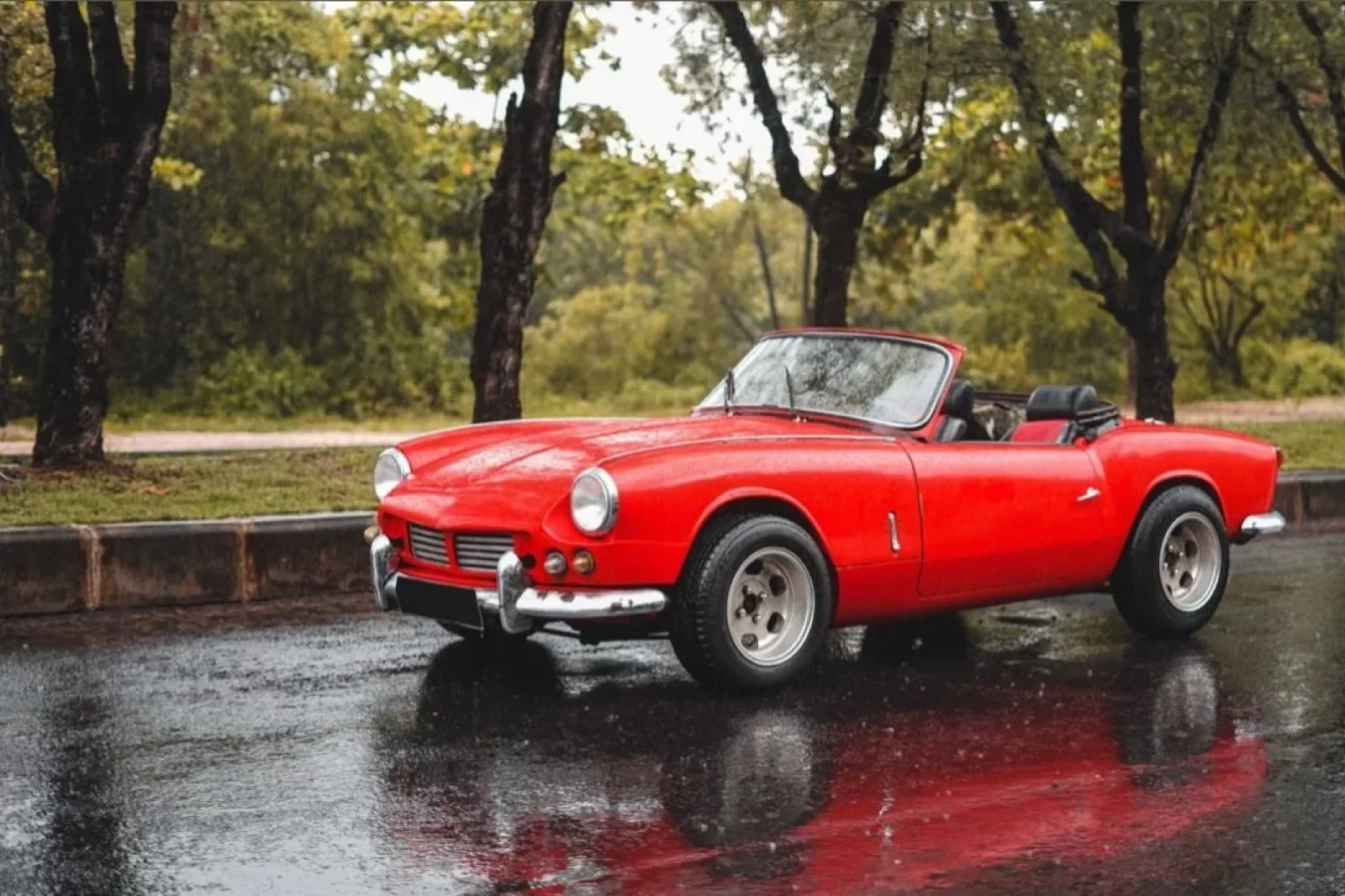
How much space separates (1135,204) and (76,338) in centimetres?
947

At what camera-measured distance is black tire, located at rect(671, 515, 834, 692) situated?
246 inches

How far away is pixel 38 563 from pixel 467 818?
4.55 metres

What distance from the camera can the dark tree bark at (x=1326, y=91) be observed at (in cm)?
1645

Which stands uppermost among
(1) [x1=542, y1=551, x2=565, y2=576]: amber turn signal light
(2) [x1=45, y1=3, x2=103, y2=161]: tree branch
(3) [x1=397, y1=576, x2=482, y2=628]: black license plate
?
(2) [x1=45, y1=3, x2=103, y2=161]: tree branch

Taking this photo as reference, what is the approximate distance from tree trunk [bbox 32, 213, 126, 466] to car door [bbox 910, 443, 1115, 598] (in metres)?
6.49

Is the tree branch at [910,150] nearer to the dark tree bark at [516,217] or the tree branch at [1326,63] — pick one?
the tree branch at [1326,63]

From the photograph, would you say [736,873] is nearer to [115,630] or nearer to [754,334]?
[115,630]

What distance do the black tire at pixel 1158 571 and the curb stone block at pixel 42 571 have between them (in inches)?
193

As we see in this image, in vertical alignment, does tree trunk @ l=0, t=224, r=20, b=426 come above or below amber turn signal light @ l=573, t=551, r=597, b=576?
above

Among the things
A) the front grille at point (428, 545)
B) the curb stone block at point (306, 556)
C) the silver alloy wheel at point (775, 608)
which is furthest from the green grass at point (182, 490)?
the silver alloy wheel at point (775, 608)

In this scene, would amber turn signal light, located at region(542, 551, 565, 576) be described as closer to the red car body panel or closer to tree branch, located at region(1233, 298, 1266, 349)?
the red car body panel

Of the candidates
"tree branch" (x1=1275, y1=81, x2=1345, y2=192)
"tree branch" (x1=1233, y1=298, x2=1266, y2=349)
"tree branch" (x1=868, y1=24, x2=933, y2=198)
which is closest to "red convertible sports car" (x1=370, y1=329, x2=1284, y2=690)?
"tree branch" (x1=868, y1=24, x2=933, y2=198)

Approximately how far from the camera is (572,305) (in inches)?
2137

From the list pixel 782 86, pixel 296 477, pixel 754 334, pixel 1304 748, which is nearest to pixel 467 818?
pixel 1304 748
